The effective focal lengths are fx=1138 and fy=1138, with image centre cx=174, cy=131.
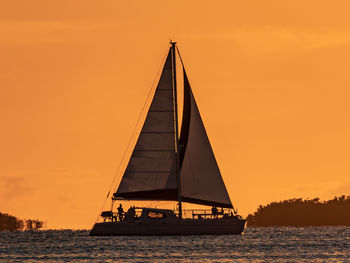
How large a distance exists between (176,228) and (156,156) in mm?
7512

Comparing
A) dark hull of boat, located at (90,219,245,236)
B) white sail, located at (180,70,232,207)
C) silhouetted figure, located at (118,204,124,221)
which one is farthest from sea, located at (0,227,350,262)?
white sail, located at (180,70,232,207)

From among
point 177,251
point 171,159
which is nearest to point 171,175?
point 171,159

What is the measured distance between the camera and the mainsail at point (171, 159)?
11369 centimetres

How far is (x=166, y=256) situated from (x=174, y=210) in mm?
22863

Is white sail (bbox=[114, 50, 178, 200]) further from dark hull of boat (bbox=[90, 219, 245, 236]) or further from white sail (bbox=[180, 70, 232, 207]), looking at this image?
dark hull of boat (bbox=[90, 219, 245, 236])

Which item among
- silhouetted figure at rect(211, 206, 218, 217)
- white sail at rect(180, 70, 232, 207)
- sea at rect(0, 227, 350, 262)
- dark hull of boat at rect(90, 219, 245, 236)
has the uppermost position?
white sail at rect(180, 70, 232, 207)

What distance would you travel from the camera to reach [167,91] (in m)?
114

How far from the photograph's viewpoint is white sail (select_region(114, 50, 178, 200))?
113562mm

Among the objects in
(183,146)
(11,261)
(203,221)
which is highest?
(183,146)

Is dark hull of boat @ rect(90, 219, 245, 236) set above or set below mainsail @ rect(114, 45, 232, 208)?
below

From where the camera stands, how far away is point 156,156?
114 metres

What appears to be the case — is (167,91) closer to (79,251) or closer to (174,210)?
(174,210)

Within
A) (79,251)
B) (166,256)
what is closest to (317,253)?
(166,256)

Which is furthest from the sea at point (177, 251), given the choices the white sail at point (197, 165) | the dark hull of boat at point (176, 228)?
the white sail at point (197, 165)
